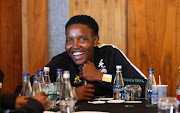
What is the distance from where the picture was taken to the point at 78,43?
2.46 m

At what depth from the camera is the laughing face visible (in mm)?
2447

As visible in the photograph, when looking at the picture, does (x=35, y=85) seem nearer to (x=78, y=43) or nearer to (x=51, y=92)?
(x=51, y=92)

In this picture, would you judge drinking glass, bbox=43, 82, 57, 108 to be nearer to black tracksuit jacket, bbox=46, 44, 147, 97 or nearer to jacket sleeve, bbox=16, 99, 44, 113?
jacket sleeve, bbox=16, 99, 44, 113

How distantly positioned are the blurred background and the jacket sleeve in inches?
77.1

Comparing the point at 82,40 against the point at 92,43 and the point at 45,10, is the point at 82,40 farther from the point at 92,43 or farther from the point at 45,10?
the point at 45,10

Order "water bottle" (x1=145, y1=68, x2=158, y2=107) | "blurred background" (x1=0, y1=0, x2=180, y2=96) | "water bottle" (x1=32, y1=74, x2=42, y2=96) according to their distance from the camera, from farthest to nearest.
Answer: "blurred background" (x1=0, y1=0, x2=180, y2=96) → "water bottle" (x1=145, y1=68, x2=158, y2=107) → "water bottle" (x1=32, y1=74, x2=42, y2=96)

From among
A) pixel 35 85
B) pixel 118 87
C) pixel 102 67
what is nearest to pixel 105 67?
pixel 102 67

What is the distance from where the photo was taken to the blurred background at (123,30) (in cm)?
304

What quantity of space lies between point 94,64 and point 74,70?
0.20 m

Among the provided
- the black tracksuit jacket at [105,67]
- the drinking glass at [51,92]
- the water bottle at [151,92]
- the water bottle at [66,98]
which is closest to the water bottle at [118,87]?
the black tracksuit jacket at [105,67]

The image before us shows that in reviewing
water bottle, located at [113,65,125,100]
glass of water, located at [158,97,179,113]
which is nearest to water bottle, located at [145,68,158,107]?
water bottle, located at [113,65,125,100]

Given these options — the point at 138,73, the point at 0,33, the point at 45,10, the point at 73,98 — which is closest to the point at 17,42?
the point at 0,33

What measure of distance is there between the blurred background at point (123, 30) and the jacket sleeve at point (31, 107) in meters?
1.96

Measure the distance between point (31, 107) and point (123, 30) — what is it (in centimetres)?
207
